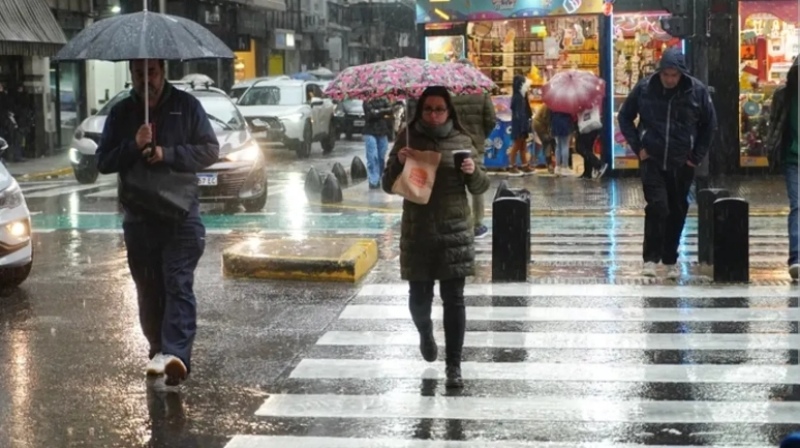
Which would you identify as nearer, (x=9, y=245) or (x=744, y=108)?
(x=9, y=245)

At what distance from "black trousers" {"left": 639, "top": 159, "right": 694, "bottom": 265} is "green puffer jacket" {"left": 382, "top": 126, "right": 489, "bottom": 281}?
10.9 feet

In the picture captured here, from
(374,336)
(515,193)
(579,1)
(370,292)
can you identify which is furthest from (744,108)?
(374,336)

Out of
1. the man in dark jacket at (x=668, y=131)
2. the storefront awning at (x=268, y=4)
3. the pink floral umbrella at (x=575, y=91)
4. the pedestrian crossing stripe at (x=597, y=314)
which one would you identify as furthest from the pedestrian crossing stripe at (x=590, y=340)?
the storefront awning at (x=268, y=4)

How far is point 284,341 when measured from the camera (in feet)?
28.9

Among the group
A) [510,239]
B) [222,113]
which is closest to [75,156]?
[222,113]

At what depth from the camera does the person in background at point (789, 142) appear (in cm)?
1061

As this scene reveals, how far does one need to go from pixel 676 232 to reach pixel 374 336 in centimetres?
318

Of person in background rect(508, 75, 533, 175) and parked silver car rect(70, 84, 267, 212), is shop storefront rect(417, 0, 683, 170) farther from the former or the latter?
parked silver car rect(70, 84, 267, 212)

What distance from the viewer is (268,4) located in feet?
173

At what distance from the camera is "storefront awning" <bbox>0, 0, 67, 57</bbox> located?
89.0ft

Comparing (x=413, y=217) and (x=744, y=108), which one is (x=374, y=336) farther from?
(x=744, y=108)

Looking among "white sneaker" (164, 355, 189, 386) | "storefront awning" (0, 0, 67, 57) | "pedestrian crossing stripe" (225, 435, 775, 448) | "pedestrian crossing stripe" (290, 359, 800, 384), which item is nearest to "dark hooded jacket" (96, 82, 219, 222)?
"white sneaker" (164, 355, 189, 386)

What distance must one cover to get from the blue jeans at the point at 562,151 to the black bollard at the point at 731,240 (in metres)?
10.7

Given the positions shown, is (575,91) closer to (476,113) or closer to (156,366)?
(476,113)
